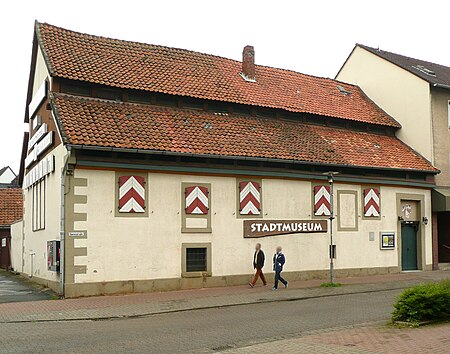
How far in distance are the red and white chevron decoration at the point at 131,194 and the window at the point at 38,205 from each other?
16.0 feet

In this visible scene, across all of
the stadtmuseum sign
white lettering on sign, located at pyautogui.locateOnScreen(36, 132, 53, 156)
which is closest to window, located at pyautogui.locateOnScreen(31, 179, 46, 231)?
white lettering on sign, located at pyautogui.locateOnScreen(36, 132, 53, 156)

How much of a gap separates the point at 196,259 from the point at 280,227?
3825 millimetres

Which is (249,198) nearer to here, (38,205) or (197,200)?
(197,200)

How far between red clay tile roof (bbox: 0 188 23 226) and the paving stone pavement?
30.4 metres

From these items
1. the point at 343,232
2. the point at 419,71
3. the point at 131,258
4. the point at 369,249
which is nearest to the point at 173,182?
the point at 131,258

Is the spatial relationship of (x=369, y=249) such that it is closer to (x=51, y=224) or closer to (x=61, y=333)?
(x=51, y=224)

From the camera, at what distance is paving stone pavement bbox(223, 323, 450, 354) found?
34.3ft

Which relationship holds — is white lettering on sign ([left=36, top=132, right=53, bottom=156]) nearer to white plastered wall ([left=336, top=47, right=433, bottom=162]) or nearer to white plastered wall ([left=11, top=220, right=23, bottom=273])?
white plastered wall ([left=11, top=220, right=23, bottom=273])

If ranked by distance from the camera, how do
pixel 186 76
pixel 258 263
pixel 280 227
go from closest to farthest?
pixel 258 263 → pixel 280 227 → pixel 186 76

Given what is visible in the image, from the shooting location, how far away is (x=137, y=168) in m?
20.4

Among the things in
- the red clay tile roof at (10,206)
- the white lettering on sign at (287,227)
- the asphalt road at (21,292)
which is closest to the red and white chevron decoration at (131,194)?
the asphalt road at (21,292)

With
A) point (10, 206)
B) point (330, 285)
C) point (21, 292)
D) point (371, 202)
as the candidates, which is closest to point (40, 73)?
point (21, 292)

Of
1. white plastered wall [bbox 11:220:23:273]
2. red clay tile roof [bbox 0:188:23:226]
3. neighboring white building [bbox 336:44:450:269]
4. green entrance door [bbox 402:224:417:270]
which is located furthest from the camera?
red clay tile roof [bbox 0:188:23:226]

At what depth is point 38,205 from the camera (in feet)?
81.0
